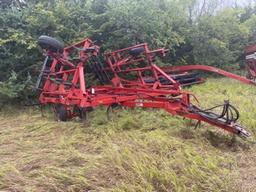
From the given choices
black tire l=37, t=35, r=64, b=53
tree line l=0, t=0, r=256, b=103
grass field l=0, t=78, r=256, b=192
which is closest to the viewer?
grass field l=0, t=78, r=256, b=192

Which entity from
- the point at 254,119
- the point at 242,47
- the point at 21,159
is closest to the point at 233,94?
the point at 254,119

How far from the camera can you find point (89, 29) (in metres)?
6.61

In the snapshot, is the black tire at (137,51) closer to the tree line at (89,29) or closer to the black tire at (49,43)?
the tree line at (89,29)

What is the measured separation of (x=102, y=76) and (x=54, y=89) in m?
1.29

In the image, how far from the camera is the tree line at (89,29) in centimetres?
601

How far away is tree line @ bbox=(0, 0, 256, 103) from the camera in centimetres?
601

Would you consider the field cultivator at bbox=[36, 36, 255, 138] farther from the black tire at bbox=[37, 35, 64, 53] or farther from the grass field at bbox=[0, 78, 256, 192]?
the grass field at bbox=[0, 78, 256, 192]

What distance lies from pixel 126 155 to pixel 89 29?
408cm

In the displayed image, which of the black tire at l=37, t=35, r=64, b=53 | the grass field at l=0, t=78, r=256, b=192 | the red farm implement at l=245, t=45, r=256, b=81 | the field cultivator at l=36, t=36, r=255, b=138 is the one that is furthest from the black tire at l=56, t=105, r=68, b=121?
the red farm implement at l=245, t=45, r=256, b=81

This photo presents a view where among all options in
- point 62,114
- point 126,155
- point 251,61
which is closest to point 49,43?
point 62,114

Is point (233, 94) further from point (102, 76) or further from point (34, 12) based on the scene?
point (34, 12)

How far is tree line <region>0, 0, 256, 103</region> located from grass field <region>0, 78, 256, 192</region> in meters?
1.46

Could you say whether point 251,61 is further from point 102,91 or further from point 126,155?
point 126,155

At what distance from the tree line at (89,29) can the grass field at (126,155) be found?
146cm
